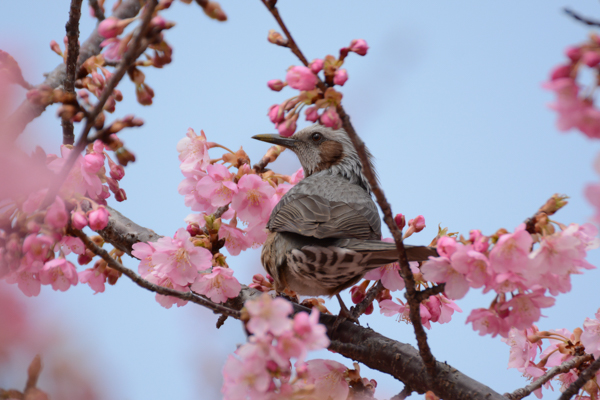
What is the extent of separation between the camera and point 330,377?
2.56m

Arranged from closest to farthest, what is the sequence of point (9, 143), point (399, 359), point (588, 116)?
point (588, 116) → point (9, 143) → point (399, 359)

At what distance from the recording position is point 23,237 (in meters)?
1.96

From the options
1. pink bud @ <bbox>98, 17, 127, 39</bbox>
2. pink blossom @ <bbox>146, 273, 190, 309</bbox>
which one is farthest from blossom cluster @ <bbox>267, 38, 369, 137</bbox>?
pink blossom @ <bbox>146, 273, 190, 309</bbox>

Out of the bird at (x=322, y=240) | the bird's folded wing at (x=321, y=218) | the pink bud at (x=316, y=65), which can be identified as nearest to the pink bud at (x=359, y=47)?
the pink bud at (x=316, y=65)

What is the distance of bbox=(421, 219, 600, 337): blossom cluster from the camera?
1787 millimetres

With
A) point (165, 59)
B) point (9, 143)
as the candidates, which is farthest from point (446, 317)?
point (9, 143)

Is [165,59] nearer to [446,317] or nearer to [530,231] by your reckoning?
[530,231]

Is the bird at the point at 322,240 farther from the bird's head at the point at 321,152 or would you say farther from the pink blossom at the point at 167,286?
the pink blossom at the point at 167,286

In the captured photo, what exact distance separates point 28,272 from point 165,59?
1241 mm

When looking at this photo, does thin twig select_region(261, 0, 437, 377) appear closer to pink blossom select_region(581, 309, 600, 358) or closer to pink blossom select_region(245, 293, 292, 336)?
pink blossom select_region(245, 293, 292, 336)

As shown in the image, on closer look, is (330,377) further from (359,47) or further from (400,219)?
(359,47)

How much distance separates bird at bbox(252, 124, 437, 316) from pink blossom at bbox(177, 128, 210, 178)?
1.82ft

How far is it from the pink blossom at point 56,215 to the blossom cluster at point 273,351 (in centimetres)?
74

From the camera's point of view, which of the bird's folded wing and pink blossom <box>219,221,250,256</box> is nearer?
the bird's folded wing
